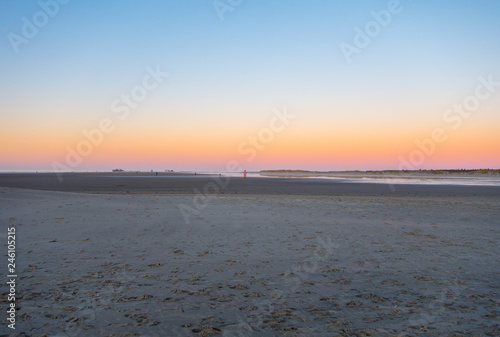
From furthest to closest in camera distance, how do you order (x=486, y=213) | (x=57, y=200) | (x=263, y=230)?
(x=57, y=200) < (x=486, y=213) < (x=263, y=230)

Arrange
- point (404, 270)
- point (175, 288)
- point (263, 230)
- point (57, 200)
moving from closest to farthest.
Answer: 1. point (175, 288)
2. point (404, 270)
3. point (263, 230)
4. point (57, 200)

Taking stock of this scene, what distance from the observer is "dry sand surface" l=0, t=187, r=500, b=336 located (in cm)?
447

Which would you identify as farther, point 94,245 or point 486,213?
point 486,213

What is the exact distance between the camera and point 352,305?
5.08 metres

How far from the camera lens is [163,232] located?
1080 cm

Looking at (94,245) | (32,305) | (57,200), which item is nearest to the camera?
(32,305)

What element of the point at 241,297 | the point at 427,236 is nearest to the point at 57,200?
the point at 241,297

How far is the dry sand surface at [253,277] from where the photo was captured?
4473 mm

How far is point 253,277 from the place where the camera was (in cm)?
641

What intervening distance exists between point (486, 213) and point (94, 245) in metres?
16.1

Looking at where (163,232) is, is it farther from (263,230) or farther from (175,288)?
(175,288)

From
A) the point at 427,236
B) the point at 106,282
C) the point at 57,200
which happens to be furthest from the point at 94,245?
the point at 57,200

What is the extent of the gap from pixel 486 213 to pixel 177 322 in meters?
16.0

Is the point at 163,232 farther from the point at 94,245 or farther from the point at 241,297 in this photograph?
the point at 241,297
